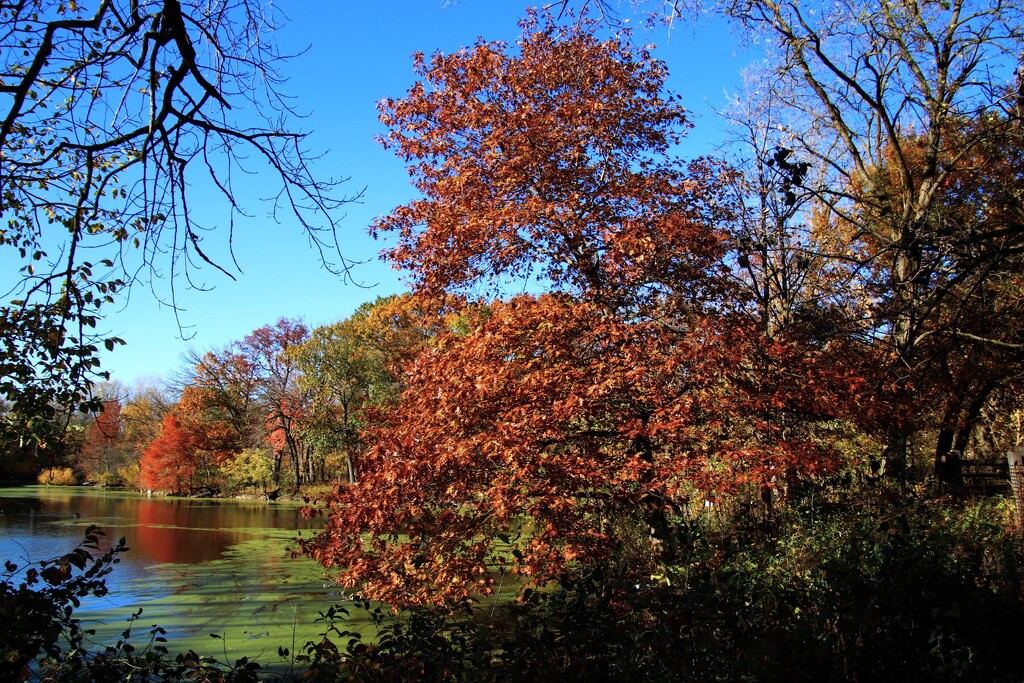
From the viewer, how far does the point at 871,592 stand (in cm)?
450

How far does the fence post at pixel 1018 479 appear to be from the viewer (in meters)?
8.05

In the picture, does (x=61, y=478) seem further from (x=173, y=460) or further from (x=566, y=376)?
(x=566, y=376)

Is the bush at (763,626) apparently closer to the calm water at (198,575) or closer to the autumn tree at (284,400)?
the calm water at (198,575)

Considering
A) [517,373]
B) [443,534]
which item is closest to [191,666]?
[443,534]

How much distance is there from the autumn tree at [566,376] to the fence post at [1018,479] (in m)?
3.02

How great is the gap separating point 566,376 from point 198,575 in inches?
380

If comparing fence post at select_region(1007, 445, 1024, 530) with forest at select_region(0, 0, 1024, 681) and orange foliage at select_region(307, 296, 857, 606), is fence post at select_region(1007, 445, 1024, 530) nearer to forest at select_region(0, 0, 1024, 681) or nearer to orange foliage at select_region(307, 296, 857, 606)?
forest at select_region(0, 0, 1024, 681)

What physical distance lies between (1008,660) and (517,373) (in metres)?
4.34

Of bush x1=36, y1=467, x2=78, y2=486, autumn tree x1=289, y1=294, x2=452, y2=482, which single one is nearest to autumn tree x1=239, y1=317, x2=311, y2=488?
autumn tree x1=289, y1=294, x2=452, y2=482

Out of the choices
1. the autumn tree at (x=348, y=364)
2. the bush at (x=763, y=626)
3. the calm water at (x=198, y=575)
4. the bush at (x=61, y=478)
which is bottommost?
the calm water at (x=198, y=575)

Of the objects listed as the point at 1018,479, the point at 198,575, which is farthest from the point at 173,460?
the point at 1018,479

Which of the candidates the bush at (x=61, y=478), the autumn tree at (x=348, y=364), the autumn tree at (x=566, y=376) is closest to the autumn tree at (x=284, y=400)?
the autumn tree at (x=348, y=364)

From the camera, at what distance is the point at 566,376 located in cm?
664

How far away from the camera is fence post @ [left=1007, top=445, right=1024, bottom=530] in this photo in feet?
26.4
